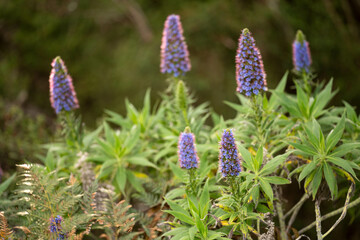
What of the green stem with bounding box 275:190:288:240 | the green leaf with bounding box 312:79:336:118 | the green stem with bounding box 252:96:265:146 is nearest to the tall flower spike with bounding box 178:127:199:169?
the green stem with bounding box 252:96:265:146

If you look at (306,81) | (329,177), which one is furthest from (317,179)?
(306,81)

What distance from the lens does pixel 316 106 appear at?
2951 millimetres

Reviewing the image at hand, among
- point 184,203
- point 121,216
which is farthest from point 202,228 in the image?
point 121,216

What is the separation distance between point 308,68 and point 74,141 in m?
2.20

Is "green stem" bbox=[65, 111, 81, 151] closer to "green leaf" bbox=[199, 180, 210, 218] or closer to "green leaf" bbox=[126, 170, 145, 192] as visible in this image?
"green leaf" bbox=[126, 170, 145, 192]

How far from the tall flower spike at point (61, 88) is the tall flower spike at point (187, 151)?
132 centimetres

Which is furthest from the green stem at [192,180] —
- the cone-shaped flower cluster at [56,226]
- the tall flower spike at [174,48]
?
the tall flower spike at [174,48]

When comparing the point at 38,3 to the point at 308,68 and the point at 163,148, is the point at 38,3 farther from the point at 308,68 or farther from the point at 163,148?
the point at 308,68

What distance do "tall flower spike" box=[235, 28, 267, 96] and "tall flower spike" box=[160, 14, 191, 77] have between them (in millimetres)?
914

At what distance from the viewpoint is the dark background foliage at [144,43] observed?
6.46 meters

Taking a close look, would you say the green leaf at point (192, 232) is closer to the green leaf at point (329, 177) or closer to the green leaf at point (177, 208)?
the green leaf at point (177, 208)

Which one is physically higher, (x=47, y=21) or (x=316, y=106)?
(x=47, y=21)

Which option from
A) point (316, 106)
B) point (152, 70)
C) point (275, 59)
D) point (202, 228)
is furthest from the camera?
point (152, 70)

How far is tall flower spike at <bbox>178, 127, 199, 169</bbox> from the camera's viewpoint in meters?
2.46
